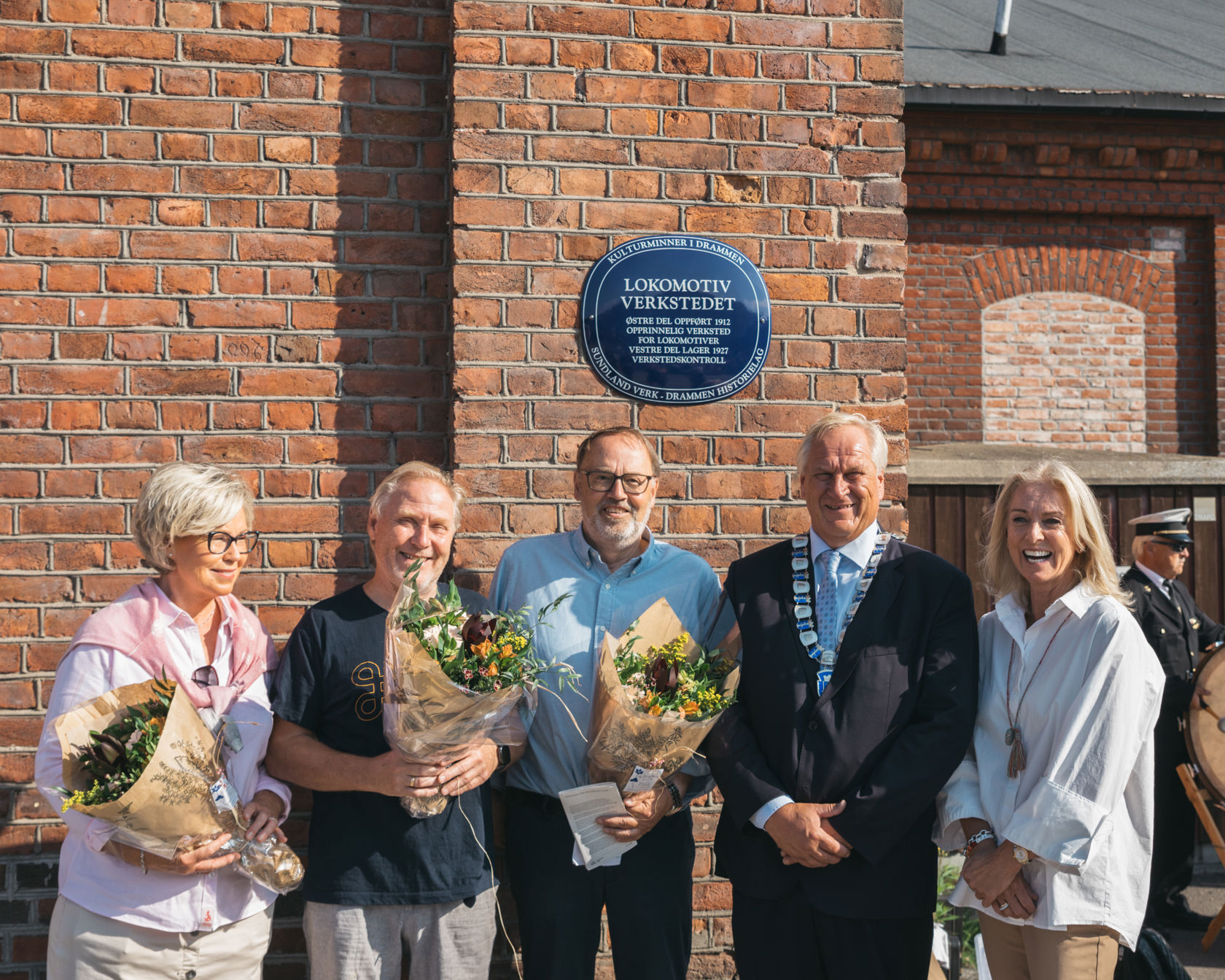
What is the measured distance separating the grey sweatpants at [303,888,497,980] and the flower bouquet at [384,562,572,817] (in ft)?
1.49

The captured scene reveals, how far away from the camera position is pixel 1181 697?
206 inches

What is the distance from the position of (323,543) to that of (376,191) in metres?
1.22

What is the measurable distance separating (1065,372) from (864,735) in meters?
6.85

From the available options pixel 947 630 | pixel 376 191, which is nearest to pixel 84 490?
pixel 376 191

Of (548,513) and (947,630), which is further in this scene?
(548,513)

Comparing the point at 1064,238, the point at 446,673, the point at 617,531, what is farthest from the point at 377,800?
the point at 1064,238

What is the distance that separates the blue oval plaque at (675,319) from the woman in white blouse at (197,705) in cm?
129

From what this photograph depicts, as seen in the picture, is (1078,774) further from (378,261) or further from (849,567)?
(378,261)

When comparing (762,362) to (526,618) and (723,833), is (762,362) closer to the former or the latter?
(526,618)

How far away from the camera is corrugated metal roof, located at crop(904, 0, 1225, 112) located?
25.0 feet

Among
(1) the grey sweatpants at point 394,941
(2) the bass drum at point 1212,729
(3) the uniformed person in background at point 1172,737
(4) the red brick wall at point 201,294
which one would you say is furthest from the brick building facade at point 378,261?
(3) the uniformed person in background at point 1172,737

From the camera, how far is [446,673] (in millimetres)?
2287

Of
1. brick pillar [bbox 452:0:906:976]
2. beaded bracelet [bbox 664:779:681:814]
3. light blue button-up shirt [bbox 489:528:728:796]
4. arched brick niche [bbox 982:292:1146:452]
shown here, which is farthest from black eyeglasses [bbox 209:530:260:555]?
arched brick niche [bbox 982:292:1146:452]

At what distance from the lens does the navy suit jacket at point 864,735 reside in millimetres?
2477
